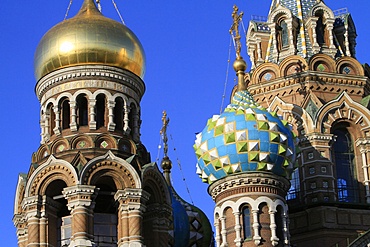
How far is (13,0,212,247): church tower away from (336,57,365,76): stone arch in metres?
5.14

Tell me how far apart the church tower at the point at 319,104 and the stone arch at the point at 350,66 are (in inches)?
0.9

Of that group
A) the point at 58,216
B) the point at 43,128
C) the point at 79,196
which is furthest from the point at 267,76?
the point at 79,196

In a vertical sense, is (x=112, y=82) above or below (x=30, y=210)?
above

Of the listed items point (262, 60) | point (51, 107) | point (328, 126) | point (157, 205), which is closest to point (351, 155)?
point (328, 126)

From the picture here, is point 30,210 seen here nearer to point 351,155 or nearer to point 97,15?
point 97,15

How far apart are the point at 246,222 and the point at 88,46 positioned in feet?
15.9

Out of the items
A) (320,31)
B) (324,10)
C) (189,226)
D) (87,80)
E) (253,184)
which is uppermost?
(324,10)

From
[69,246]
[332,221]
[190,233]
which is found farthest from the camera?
[190,233]

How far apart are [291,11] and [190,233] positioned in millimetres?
5899

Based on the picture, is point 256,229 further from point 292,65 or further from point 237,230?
point 292,65

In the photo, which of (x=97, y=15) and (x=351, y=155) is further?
(x=351, y=155)

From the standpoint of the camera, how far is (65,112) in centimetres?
2209

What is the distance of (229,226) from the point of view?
69.4 ft

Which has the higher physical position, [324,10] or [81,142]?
[324,10]
